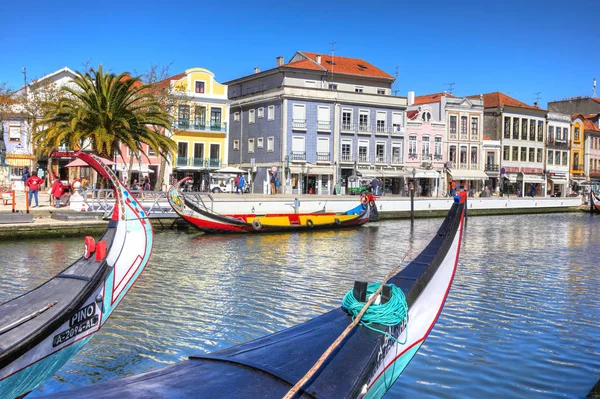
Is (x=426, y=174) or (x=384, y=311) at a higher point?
(x=426, y=174)

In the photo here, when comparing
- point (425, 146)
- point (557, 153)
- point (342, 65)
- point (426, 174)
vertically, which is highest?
point (342, 65)

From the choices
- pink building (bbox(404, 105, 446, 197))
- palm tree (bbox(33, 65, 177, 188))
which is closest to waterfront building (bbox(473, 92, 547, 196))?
pink building (bbox(404, 105, 446, 197))

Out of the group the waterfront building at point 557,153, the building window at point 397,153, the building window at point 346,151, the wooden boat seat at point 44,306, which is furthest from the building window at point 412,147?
the wooden boat seat at point 44,306

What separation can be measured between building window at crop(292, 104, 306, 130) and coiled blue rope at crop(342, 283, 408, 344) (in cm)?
4333

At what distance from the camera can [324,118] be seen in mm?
49594

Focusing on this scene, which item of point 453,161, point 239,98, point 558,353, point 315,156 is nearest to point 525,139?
point 453,161

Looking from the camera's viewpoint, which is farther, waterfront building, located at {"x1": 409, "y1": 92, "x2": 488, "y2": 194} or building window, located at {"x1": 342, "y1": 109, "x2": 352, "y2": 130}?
waterfront building, located at {"x1": 409, "y1": 92, "x2": 488, "y2": 194}

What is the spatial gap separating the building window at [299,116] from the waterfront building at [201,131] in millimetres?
5558

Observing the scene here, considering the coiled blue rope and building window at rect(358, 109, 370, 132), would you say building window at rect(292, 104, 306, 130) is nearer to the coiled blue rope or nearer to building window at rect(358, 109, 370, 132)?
building window at rect(358, 109, 370, 132)

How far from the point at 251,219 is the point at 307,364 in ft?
71.6

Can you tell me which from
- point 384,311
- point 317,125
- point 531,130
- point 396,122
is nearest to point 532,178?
point 531,130

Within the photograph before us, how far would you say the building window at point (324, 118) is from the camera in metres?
49.3

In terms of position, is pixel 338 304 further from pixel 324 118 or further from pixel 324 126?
pixel 324 118

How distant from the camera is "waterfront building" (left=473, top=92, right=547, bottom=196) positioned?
2452 inches
